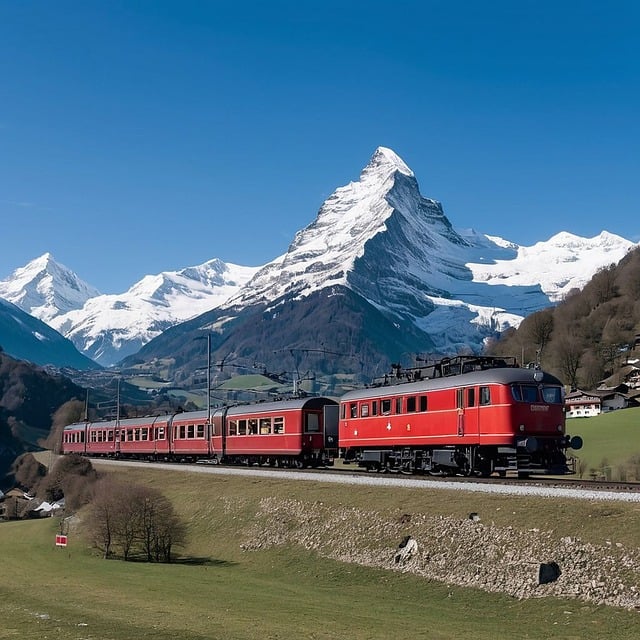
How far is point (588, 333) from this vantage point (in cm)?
16550

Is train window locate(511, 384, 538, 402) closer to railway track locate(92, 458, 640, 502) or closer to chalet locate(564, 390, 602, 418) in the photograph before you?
railway track locate(92, 458, 640, 502)

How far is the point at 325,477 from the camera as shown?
51.8 metres

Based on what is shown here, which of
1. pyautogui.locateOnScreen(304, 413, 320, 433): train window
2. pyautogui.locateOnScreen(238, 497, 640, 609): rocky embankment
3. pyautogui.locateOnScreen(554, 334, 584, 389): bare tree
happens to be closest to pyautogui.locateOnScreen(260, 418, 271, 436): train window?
pyautogui.locateOnScreen(304, 413, 320, 433): train window

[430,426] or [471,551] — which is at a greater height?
[430,426]

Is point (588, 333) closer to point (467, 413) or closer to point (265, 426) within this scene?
point (265, 426)

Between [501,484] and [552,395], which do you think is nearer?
[501,484]

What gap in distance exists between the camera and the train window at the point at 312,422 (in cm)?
6247

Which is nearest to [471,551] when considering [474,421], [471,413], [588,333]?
[474,421]

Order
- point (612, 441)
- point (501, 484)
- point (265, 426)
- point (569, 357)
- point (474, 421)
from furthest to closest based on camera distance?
point (569, 357) → point (612, 441) → point (265, 426) → point (474, 421) → point (501, 484)

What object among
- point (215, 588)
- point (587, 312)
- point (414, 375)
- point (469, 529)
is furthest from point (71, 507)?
point (587, 312)

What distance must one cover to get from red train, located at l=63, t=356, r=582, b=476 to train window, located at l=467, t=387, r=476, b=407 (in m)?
0.05

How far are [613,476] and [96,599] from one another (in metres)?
47.1

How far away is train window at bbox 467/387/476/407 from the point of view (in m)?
41.0

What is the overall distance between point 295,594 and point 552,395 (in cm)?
1507
